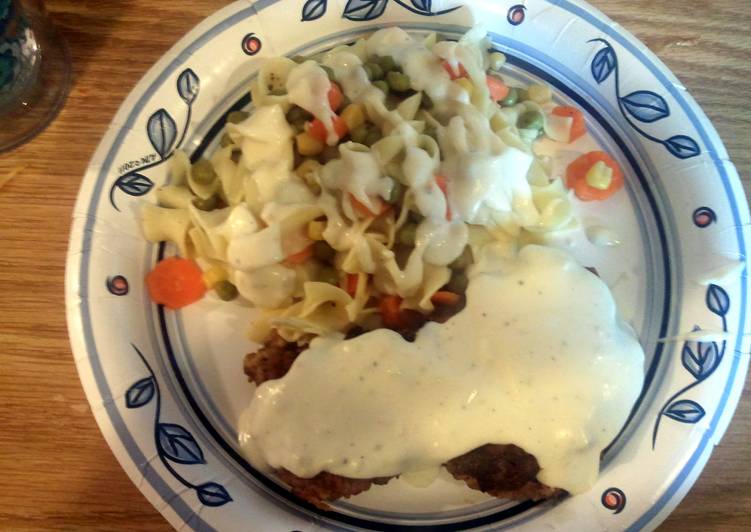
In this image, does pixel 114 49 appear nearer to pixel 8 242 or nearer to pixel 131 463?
pixel 8 242

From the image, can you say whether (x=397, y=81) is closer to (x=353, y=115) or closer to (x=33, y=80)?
A: (x=353, y=115)

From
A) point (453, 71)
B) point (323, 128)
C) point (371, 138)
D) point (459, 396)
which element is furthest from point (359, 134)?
point (459, 396)

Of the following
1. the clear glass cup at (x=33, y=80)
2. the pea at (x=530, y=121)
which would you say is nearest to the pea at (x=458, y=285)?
the pea at (x=530, y=121)

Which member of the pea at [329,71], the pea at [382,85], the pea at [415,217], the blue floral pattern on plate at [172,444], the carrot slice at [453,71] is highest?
the carrot slice at [453,71]

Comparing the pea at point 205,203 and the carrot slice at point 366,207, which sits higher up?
the carrot slice at point 366,207

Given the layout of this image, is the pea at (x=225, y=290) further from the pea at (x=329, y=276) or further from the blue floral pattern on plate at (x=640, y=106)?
the blue floral pattern on plate at (x=640, y=106)

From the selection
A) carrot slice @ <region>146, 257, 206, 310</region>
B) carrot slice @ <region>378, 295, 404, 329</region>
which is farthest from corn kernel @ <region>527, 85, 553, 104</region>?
carrot slice @ <region>146, 257, 206, 310</region>

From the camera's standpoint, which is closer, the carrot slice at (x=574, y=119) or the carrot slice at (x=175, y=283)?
the carrot slice at (x=175, y=283)
